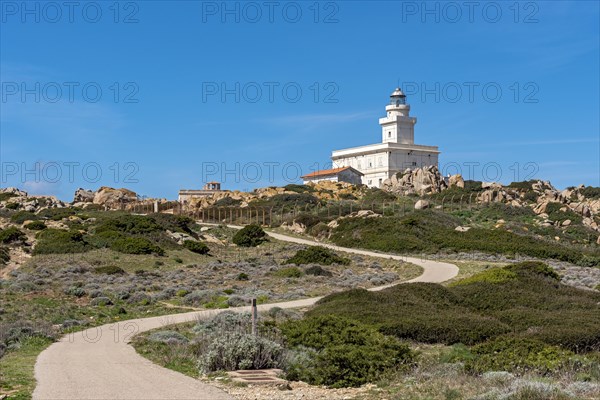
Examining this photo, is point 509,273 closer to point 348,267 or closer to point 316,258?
point 348,267

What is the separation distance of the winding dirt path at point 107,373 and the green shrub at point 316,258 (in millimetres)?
18968

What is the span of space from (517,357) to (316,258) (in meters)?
25.6

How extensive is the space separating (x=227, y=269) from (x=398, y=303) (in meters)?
16.7

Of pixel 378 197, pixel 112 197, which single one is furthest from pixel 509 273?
pixel 112 197

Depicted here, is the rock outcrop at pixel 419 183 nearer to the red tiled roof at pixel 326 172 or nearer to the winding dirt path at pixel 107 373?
the red tiled roof at pixel 326 172

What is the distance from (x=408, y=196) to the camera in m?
75.1

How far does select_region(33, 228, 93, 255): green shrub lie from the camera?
131 ft

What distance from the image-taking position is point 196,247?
44469 millimetres

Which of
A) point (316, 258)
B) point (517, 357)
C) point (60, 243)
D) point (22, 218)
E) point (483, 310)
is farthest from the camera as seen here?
point (22, 218)

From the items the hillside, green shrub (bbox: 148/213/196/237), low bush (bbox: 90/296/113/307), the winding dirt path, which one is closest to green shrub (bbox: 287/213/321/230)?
the hillside

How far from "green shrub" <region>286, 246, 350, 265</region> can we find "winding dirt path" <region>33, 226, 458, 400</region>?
19.0 meters

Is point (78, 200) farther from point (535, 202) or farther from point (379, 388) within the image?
point (379, 388)

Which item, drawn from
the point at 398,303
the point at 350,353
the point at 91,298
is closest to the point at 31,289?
the point at 91,298

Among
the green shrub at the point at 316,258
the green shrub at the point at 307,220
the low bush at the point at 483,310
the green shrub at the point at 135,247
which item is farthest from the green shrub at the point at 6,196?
the low bush at the point at 483,310
